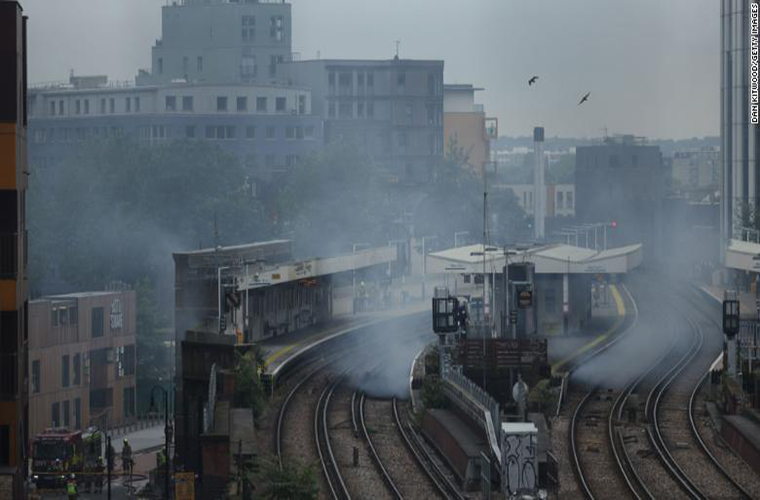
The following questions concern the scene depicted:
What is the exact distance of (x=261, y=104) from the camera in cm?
14750

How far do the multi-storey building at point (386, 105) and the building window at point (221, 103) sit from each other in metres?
17.8

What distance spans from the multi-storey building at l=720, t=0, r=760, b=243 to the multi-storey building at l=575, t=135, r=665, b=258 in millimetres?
51573

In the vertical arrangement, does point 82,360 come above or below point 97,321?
below

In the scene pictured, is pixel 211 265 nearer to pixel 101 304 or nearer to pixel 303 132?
pixel 101 304

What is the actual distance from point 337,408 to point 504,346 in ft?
22.5

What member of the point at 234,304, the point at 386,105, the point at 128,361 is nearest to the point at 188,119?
the point at 386,105

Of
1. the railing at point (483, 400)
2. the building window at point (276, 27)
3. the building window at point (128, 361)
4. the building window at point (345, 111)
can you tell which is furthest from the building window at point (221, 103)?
the railing at point (483, 400)

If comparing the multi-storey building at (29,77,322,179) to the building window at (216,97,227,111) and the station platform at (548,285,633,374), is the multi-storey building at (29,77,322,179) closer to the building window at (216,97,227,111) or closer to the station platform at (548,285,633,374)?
the building window at (216,97,227,111)

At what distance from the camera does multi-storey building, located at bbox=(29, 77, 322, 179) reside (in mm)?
144500

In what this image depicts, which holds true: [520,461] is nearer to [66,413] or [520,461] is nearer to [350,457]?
[350,457]

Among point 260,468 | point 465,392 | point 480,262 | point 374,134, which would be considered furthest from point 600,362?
point 374,134

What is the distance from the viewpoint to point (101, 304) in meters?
73.2

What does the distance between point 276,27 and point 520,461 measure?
142 m

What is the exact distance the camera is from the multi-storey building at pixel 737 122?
10494cm
